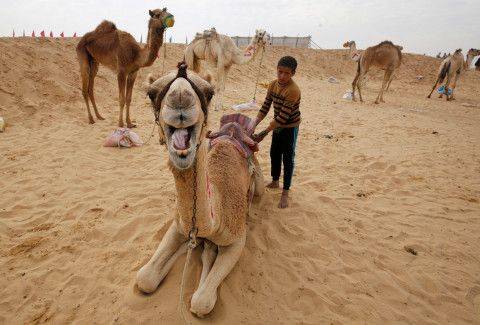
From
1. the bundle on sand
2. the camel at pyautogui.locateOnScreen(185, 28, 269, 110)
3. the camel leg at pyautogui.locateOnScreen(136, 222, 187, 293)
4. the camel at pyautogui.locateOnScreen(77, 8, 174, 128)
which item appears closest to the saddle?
the camel at pyautogui.locateOnScreen(185, 28, 269, 110)

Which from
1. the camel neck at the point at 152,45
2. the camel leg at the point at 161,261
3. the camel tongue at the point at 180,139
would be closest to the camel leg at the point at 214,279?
the camel leg at the point at 161,261

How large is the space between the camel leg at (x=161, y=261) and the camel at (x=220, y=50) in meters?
6.90

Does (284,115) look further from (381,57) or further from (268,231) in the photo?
(381,57)

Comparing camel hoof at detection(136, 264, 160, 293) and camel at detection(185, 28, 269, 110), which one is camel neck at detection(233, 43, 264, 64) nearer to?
camel at detection(185, 28, 269, 110)

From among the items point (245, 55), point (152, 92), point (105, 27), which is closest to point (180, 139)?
point (152, 92)

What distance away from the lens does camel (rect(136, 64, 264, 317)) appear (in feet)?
4.57

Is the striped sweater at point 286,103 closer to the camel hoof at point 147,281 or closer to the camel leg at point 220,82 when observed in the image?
the camel hoof at point 147,281

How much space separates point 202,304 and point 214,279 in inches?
8.2

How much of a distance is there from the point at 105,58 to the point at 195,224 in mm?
5752

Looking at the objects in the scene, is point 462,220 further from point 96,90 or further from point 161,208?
point 96,90

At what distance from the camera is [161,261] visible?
2.32 m

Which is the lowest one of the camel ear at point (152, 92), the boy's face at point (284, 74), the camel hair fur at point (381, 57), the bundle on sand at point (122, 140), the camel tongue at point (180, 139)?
the bundle on sand at point (122, 140)

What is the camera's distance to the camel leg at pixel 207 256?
7.57 ft

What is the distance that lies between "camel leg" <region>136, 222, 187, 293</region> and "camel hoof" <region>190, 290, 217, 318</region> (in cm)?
38
